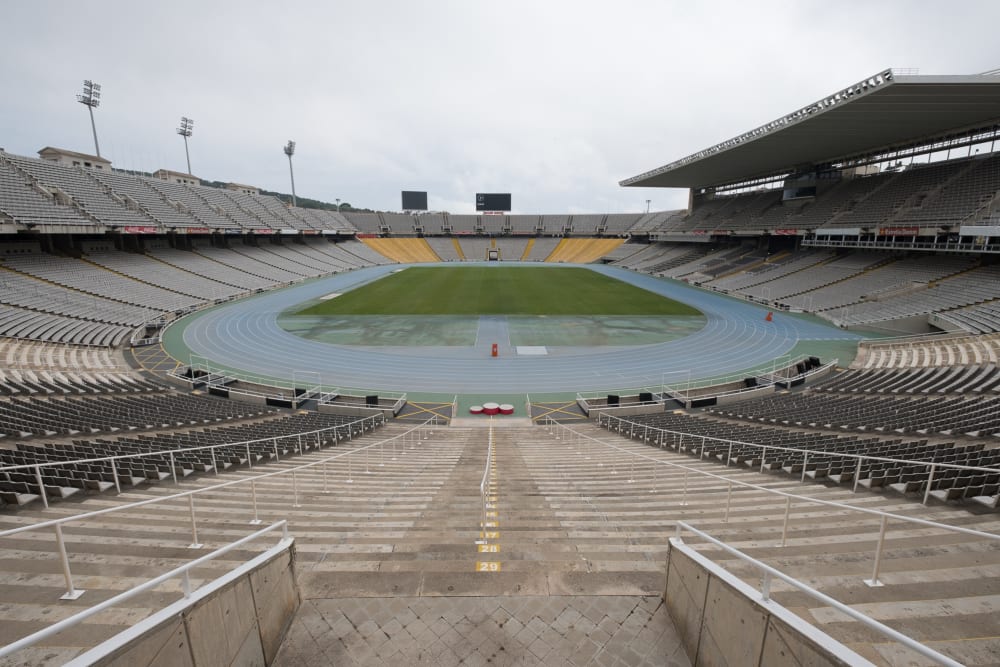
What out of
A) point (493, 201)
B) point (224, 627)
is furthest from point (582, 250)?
point (224, 627)

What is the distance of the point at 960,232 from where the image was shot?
3139 centimetres

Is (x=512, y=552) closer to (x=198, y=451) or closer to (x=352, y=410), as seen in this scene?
(x=198, y=451)

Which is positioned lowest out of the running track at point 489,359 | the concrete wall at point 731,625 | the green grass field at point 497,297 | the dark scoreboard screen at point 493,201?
the running track at point 489,359

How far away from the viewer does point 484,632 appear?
383cm

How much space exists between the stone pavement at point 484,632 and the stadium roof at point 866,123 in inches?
1297

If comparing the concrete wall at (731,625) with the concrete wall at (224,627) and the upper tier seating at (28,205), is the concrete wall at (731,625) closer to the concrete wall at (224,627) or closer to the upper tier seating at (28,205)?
the concrete wall at (224,627)

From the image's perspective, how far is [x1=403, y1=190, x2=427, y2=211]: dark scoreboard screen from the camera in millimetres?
102688

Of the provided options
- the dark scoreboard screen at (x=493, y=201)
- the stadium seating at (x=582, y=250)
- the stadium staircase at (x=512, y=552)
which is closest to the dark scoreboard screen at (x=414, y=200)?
the dark scoreboard screen at (x=493, y=201)

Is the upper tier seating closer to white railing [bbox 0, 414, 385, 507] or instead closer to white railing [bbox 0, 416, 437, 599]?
white railing [bbox 0, 414, 385, 507]

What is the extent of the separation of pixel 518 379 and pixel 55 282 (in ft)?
113

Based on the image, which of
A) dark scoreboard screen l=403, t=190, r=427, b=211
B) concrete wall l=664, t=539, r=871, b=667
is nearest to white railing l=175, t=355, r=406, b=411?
concrete wall l=664, t=539, r=871, b=667

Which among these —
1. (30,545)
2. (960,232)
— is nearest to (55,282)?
(30,545)

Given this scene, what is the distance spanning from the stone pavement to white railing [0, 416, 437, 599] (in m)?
→ 1.54

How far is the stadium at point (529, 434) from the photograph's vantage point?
3.54 m
